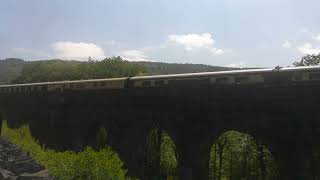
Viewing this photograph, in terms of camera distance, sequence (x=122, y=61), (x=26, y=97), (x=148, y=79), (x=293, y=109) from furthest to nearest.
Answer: (x=122, y=61)
(x=26, y=97)
(x=148, y=79)
(x=293, y=109)

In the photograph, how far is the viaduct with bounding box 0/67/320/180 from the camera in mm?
12148

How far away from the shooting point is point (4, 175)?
54.3ft

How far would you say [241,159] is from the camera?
21.1 meters

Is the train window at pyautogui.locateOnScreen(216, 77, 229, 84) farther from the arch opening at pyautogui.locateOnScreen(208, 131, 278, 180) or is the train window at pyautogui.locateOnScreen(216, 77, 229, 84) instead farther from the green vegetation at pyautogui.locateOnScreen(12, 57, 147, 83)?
the green vegetation at pyautogui.locateOnScreen(12, 57, 147, 83)

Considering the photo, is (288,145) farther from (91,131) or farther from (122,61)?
(122,61)

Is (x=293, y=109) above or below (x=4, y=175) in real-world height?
above

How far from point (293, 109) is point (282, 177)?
6.25ft

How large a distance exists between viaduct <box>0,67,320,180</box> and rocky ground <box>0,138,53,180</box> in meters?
3.02

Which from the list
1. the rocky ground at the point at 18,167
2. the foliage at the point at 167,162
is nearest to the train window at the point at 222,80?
the foliage at the point at 167,162

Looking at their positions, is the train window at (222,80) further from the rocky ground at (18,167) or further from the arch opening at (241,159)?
the rocky ground at (18,167)

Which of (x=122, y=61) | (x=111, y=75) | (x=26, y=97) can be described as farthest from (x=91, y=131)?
(x=122, y=61)

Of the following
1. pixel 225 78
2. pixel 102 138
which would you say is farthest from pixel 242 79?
pixel 102 138

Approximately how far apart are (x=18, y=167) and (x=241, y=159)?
9.86 meters

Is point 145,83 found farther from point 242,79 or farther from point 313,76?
point 313,76
